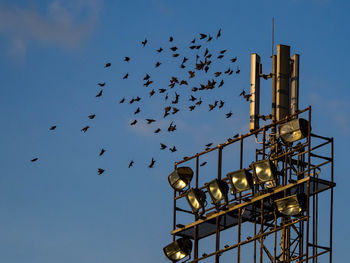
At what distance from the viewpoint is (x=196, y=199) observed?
56625 millimetres

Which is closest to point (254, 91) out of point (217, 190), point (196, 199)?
point (217, 190)

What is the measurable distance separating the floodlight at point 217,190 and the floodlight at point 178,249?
2.28 metres

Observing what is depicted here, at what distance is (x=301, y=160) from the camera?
177 feet

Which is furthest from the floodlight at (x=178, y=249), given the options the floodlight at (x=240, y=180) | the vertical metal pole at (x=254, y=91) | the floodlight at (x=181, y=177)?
the vertical metal pole at (x=254, y=91)

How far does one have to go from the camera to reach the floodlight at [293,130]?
173 ft

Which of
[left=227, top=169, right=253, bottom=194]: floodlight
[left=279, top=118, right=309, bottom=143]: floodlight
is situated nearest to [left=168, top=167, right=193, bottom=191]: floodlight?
[left=227, top=169, right=253, bottom=194]: floodlight

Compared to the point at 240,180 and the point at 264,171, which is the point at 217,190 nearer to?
the point at 240,180

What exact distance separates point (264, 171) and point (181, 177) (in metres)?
4.90

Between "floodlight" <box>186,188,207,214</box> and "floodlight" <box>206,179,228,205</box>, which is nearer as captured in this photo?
"floodlight" <box>206,179,228,205</box>

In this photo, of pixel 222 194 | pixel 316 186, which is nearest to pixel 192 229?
pixel 222 194

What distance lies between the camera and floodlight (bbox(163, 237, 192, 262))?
56.9 meters

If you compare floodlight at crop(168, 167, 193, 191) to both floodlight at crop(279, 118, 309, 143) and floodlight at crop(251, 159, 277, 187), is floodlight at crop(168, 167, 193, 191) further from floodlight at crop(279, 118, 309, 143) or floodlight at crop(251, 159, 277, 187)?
floodlight at crop(279, 118, 309, 143)

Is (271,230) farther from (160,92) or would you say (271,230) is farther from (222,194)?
(160,92)

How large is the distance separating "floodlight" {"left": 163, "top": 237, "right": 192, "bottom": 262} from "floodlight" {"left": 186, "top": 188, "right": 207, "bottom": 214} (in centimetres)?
123
